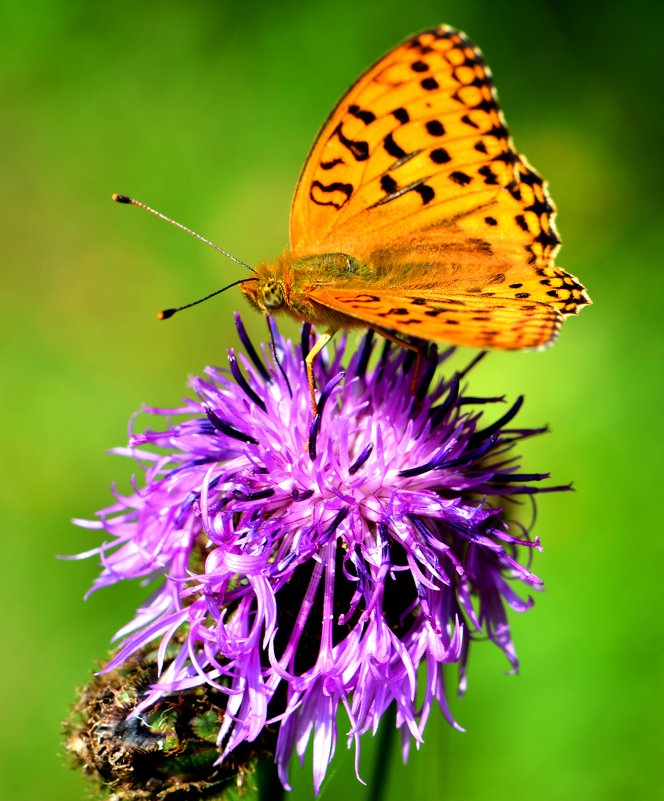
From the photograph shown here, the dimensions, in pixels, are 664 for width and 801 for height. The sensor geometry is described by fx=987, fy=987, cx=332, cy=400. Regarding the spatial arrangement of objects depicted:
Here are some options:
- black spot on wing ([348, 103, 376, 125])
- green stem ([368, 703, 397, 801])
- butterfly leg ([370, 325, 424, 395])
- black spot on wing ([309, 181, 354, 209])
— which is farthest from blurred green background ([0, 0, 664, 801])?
black spot on wing ([348, 103, 376, 125])

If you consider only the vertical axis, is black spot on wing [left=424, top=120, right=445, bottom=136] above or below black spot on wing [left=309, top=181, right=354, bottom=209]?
above

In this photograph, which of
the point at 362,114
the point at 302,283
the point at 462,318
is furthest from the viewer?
the point at 362,114

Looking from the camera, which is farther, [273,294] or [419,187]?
[419,187]

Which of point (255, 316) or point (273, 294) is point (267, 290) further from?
point (255, 316)

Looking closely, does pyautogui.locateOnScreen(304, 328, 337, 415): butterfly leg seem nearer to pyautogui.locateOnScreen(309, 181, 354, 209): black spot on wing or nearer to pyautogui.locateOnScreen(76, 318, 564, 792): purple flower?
pyautogui.locateOnScreen(76, 318, 564, 792): purple flower

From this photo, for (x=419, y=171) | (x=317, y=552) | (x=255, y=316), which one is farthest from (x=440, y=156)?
(x=255, y=316)

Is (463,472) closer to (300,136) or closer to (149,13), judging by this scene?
(300,136)
